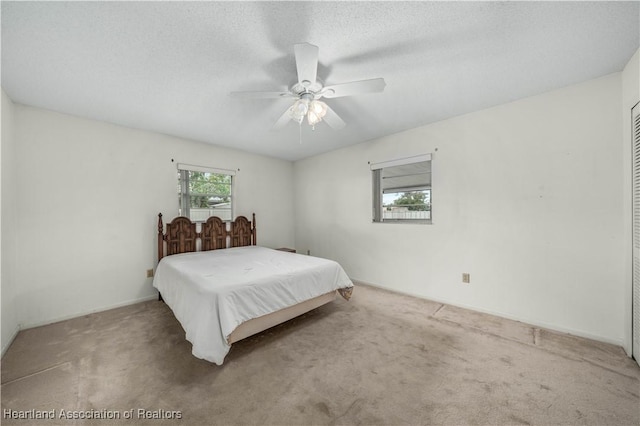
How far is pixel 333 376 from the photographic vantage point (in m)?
1.75

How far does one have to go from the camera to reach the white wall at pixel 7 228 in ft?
7.11

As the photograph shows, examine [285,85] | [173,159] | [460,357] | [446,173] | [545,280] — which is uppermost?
[285,85]

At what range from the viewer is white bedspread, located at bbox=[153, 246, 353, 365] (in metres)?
1.83

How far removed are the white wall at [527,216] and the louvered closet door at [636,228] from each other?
17cm

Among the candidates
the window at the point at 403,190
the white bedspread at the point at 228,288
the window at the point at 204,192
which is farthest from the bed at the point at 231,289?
the window at the point at 403,190

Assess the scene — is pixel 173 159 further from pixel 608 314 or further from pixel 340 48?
pixel 608 314

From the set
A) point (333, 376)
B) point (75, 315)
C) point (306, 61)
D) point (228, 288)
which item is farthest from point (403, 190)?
point (75, 315)

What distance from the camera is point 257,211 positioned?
471cm

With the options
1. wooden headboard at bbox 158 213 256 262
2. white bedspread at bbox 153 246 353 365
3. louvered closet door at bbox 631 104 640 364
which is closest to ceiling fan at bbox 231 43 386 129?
white bedspread at bbox 153 246 353 365

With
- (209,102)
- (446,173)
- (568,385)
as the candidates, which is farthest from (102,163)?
(568,385)

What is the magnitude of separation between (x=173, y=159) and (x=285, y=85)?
2470 millimetres

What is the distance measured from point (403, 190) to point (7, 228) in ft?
15.3

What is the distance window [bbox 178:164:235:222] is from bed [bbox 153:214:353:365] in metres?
0.34

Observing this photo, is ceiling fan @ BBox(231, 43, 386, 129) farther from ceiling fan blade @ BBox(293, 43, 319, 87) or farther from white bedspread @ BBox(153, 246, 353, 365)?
white bedspread @ BBox(153, 246, 353, 365)
